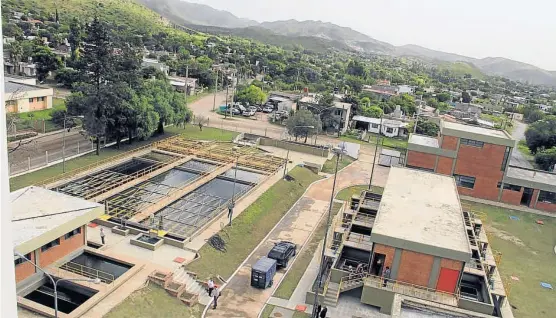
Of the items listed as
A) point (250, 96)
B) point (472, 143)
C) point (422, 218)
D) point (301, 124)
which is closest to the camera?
point (422, 218)

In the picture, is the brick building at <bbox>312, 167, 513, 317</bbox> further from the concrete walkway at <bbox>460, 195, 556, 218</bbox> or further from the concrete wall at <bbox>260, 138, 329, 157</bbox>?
the concrete wall at <bbox>260, 138, 329, 157</bbox>

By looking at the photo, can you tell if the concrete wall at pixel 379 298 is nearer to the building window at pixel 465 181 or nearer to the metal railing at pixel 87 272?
the metal railing at pixel 87 272

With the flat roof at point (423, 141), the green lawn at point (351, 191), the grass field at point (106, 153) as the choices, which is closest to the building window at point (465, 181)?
the flat roof at point (423, 141)

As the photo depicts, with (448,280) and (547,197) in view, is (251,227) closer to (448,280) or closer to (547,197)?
(448,280)

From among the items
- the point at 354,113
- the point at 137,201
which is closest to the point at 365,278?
the point at 137,201

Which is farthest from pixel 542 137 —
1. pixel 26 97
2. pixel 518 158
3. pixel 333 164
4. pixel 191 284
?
pixel 26 97
